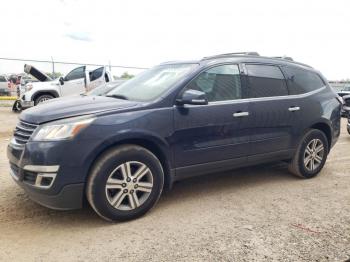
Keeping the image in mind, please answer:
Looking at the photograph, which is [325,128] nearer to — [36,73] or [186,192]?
[186,192]

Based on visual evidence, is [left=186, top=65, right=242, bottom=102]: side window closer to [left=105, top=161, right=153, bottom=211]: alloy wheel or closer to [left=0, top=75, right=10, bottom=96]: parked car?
[left=105, top=161, right=153, bottom=211]: alloy wheel

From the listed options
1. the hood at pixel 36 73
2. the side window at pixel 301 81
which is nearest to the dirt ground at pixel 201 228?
the side window at pixel 301 81

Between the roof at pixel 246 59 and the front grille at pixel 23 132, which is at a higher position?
the roof at pixel 246 59

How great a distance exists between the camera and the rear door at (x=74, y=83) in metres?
12.1

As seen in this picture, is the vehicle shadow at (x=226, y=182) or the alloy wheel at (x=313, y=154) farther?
the alloy wheel at (x=313, y=154)

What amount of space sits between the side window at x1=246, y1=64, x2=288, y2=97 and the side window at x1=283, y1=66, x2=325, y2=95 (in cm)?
14

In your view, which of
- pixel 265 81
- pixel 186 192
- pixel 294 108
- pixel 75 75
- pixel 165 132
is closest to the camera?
pixel 165 132

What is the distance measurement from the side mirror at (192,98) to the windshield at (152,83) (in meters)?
0.21

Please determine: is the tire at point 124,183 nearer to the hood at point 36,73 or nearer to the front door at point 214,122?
the front door at point 214,122

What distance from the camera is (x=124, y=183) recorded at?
3201 mm

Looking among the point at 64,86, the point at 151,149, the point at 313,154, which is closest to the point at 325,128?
the point at 313,154

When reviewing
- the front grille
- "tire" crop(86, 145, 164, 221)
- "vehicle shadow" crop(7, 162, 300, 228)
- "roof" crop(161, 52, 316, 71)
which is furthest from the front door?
the front grille

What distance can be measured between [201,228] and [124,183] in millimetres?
867

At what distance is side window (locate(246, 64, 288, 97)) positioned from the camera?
4.18m
